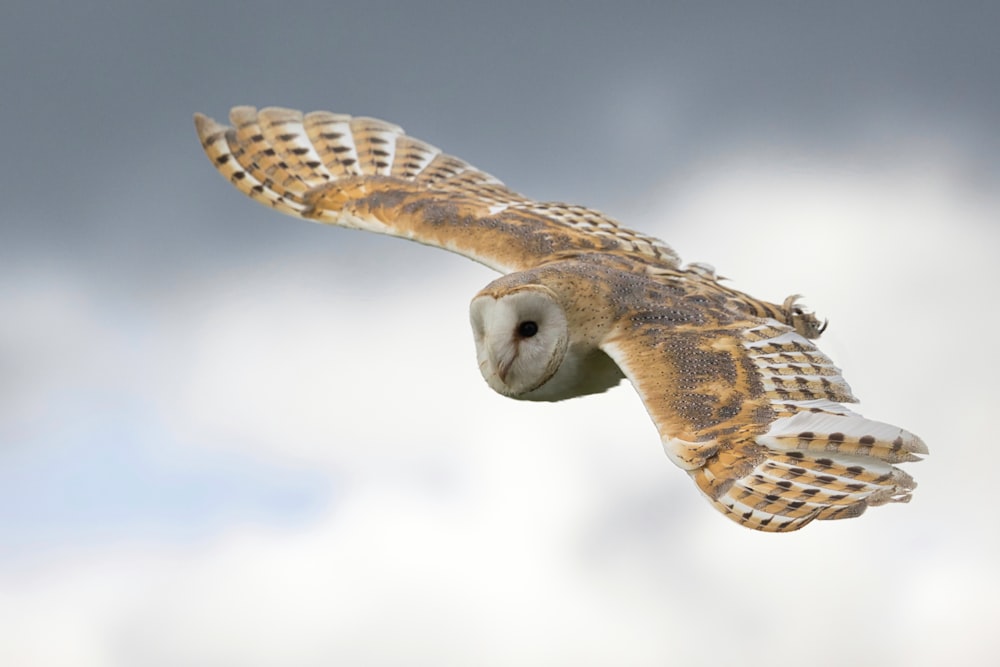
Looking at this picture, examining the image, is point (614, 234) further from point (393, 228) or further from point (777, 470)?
point (777, 470)

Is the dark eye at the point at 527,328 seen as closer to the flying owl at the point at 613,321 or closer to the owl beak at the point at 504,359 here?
the flying owl at the point at 613,321

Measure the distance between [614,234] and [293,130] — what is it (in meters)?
3.52

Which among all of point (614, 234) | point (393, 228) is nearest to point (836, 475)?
point (614, 234)

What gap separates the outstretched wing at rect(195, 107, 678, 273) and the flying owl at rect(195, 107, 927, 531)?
0.02m

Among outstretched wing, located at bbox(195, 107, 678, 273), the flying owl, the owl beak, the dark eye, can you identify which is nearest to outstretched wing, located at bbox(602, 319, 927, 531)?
the flying owl

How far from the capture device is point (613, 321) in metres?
9.92

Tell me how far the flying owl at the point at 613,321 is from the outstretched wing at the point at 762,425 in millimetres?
10

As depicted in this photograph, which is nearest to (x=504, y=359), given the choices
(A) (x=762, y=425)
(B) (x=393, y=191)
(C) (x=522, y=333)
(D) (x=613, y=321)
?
(C) (x=522, y=333)

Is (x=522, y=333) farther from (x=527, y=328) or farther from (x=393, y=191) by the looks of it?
(x=393, y=191)

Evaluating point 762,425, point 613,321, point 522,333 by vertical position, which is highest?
point 613,321

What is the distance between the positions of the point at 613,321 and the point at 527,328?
63 cm

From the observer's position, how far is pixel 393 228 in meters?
11.9

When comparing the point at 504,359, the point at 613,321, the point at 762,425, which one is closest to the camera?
the point at 762,425

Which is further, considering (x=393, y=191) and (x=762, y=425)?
(x=393, y=191)
